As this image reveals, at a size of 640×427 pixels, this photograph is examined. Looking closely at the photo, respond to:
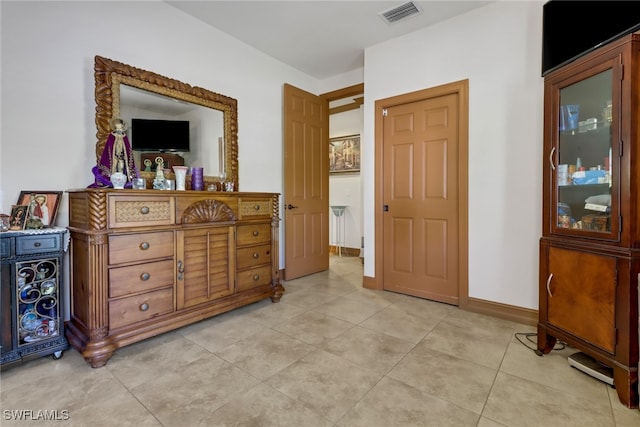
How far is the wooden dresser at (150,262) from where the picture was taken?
5.92 ft

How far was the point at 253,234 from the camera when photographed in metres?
2.74

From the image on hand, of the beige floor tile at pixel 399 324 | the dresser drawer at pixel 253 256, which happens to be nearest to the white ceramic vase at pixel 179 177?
the dresser drawer at pixel 253 256

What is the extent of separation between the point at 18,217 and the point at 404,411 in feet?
8.23

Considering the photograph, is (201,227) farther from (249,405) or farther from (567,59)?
(567,59)

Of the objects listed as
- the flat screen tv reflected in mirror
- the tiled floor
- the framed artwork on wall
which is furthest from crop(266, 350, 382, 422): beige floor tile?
the framed artwork on wall

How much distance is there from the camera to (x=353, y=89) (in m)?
3.97

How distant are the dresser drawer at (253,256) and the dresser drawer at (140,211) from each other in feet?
2.25

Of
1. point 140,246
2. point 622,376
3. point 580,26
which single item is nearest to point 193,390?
point 140,246

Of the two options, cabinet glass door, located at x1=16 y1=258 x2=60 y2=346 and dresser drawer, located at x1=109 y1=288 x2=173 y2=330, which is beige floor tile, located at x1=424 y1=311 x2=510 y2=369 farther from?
cabinet glass door, located at x1=16 y1=258 x2=60 y2=346

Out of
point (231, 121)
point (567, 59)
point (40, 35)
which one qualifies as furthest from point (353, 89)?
point (40, 35)

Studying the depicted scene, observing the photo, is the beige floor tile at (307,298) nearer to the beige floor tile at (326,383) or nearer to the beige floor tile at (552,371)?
the beige floor tile at (326,383)

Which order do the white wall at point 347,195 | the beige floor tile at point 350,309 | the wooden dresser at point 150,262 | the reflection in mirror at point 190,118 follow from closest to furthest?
the wooden dresser at point 150,262
the reflection in mirror at point 190,118
the beige floor tile at point 350,309
the white wall at point 347,195

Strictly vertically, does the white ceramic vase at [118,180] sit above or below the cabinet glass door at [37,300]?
above

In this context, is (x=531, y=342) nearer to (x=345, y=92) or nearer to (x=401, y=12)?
(x=401, y=12)
